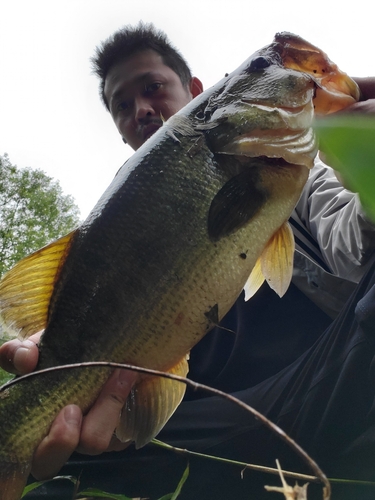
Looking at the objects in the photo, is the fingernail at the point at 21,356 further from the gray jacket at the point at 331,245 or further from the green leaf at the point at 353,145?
the green leaf at the point at 353,145

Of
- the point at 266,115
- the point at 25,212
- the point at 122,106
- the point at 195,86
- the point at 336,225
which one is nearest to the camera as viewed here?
the point at 266,115

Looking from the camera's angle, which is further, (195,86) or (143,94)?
(195,86)

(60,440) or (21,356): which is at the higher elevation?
(21,356)

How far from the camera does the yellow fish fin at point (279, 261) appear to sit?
4.41 ft

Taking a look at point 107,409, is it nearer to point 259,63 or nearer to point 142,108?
point 259,63

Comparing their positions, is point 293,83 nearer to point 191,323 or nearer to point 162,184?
point 162,184

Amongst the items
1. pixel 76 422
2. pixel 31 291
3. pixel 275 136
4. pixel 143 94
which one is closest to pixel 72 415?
pixel 76 422

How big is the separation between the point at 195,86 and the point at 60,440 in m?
3.20

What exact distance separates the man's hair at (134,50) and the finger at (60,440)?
2.85 metres

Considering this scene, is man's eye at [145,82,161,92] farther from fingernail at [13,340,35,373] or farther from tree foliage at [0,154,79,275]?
tree foliage at [0,154,79,275]

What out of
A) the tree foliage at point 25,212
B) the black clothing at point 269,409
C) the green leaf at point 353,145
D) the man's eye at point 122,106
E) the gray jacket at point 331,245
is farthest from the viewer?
the tree foliage at point 25,212

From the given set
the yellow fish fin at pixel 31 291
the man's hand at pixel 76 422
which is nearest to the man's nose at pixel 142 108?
the yellow fish fin at pixel 31 291

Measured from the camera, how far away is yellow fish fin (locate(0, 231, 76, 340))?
4.55 feet

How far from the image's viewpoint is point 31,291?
140 cm
